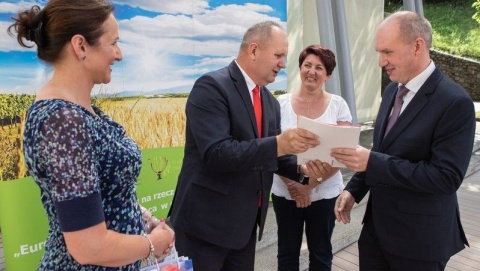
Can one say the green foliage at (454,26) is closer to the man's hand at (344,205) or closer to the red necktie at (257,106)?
the man's hand at (344,205)

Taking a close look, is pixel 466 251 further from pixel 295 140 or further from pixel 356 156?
pixel 295 140

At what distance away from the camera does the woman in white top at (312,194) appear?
273cm

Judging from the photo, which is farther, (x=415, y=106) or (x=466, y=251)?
(x=466, y=251)

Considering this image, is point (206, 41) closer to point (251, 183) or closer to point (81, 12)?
point (251, 183)

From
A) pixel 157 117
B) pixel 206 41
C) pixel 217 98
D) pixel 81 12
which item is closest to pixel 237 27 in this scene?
pixel 206 41

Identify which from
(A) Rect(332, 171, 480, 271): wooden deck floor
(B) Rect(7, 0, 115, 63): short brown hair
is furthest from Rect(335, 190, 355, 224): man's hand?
(B) Rect(7, 0, 115, 63): short brown hair

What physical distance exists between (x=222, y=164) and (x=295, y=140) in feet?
1.20

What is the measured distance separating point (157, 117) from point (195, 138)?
65.6 inches

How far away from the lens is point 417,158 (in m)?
1.84

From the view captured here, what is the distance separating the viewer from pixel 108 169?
1136mm

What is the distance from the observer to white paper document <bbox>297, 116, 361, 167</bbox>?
5.74 feet

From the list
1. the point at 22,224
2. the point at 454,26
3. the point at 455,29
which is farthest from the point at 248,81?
the point at 454,26

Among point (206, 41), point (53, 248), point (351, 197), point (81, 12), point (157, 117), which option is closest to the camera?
point (81, 12)

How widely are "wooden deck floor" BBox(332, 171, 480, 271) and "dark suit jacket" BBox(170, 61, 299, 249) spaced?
198 cm
